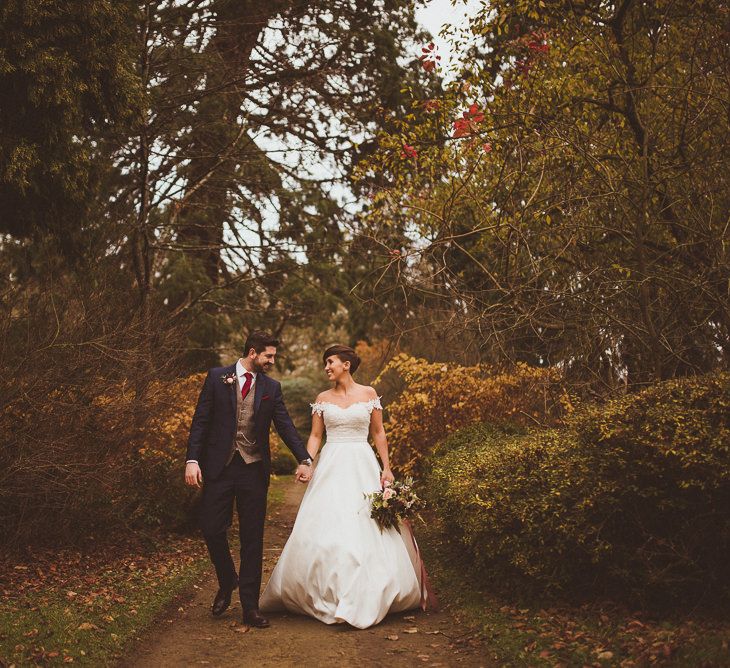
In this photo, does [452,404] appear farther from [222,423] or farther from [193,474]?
[193,474]

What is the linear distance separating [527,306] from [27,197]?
→ 508 centimetres

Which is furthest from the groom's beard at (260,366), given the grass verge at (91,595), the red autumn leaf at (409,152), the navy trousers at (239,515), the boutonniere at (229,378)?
the red autumn leaf at (409,152)

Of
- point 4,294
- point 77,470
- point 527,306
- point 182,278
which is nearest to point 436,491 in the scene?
point 527,306

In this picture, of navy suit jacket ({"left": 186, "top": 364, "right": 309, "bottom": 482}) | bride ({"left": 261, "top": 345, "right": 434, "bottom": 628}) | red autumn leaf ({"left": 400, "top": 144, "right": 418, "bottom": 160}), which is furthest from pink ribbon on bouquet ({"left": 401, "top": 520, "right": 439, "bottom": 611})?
red autumn leaf ({"left": 400, "top": 144, "right": 418, "bottom": 160})

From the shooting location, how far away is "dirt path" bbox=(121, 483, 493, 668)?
5.32 meters

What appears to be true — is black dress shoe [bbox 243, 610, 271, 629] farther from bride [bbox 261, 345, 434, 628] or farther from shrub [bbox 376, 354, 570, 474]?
shrub [bbox 376, 354, 570, 474]

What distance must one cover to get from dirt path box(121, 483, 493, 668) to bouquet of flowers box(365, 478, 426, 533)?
75cm

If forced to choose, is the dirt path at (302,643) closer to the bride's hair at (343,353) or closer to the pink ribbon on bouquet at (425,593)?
the pink ribbon on bouquet at (425,593)

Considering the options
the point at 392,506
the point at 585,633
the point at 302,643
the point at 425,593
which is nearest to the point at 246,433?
the point at 392,506

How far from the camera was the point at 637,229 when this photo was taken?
293 inches

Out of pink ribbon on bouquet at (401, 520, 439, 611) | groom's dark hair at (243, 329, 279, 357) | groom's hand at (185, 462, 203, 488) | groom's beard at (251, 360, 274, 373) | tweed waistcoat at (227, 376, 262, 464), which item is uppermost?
groom's dark hair at (243, 329, 279, 357)

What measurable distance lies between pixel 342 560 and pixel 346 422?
4.11ft

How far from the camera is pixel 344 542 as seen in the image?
20.4 ft

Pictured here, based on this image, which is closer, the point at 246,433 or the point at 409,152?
the point at 246,433
